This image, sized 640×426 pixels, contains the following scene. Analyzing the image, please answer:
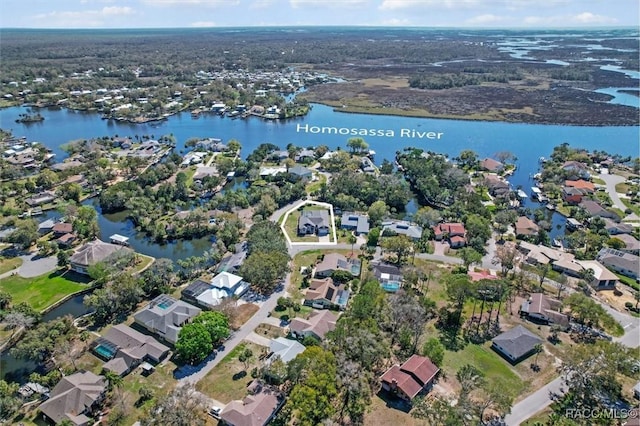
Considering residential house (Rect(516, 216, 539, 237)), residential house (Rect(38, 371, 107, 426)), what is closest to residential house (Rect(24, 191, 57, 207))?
residential house (Rect(38, 371, 107, 426))

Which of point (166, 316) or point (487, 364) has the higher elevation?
point (166, 316)

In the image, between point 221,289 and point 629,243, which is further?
point 629,243

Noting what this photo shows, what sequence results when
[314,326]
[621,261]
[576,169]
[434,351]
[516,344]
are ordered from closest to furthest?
[434,351], [516,344], [314,326], [621,261], [576,169]

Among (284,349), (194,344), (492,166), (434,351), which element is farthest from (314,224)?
(492,166)

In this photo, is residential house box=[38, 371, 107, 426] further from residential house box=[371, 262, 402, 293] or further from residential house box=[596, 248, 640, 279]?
residential house box=[596, 248, 640, 279]

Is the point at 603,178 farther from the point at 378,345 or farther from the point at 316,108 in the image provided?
the point at 316,108

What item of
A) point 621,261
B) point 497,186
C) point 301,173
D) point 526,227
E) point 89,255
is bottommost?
point 621,261

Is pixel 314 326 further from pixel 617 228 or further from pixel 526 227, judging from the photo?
pixel 617 228
